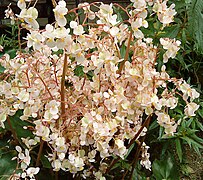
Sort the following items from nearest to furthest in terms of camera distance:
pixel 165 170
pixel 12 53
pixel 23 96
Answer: pixel 23 96 → pixel 165 170 → pixel 12 53

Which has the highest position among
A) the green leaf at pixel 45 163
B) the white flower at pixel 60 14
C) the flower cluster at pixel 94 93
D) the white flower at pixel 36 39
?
the white flower at pixel 60 14

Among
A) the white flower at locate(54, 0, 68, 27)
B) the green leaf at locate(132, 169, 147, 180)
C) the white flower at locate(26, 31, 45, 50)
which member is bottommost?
the green leaf at locate(132, 169, 147, 180)

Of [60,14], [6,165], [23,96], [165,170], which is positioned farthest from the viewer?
[165,170]

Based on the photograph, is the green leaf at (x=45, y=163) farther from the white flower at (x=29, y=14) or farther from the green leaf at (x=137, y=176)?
the white flower at (x=29, y=14)

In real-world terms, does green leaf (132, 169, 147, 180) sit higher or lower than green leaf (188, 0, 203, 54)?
lower

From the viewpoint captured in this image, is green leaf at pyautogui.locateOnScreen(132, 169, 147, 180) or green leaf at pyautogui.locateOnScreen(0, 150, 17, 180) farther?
green leaf at pyautogui.locateOnScreen(132, 169, 147, 180)

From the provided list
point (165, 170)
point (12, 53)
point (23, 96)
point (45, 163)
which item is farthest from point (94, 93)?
point (12, 53)

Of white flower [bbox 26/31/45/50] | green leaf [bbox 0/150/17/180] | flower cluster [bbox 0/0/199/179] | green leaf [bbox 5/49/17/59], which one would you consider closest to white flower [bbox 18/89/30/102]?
flower cluster [bbox 0/0/199/179]

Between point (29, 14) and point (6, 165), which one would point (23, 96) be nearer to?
point (29, 14)

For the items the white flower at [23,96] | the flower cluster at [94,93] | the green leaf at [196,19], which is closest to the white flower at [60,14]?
the flower cluster at [94,93]

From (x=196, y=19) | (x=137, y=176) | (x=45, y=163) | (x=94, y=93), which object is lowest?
(x=137, y=176)

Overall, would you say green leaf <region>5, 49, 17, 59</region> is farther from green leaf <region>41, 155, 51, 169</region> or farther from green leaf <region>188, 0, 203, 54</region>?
green leaf <region>188, 0, 203, 54</region>

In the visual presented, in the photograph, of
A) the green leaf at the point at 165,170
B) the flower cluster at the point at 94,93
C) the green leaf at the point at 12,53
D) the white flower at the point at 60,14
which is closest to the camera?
the white flower at the point at 60,14

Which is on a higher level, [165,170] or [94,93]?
[94,93]
